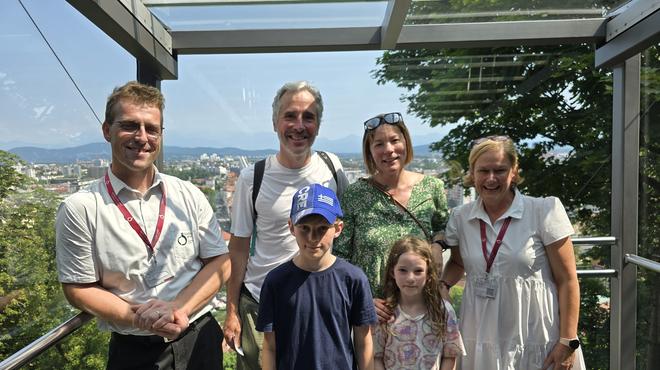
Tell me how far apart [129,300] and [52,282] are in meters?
0.69

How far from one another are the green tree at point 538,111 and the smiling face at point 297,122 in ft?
5.77

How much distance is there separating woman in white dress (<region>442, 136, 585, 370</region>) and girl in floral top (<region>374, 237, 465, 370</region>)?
8.0 inches

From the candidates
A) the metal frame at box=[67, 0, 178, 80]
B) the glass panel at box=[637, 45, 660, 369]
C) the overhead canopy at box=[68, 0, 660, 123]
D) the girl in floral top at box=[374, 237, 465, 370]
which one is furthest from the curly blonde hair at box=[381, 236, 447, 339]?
the glass panel at box=[637, 45, 660, 369]

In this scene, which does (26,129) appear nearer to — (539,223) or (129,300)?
(129,300)

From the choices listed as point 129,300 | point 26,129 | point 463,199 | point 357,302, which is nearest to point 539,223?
point 357,302

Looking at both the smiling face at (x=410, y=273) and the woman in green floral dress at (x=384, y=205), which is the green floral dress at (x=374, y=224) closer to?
the woman in green floral dress at (x=384, y=205)

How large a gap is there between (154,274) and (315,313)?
0.60 metres

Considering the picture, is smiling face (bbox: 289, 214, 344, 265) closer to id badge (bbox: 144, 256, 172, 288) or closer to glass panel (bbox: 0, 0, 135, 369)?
id badge (bbox: 144, 256, 172, 288)

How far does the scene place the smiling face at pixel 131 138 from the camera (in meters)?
1.93

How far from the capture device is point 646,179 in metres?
3.71

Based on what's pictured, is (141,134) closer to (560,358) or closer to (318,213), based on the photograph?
(318,213)

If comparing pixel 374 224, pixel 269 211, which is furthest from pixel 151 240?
pixel 374 224

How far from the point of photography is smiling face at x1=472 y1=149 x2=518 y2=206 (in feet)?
7.69

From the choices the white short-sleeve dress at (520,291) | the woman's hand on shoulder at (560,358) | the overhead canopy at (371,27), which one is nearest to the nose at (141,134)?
the overhead canopy at (371,27)
